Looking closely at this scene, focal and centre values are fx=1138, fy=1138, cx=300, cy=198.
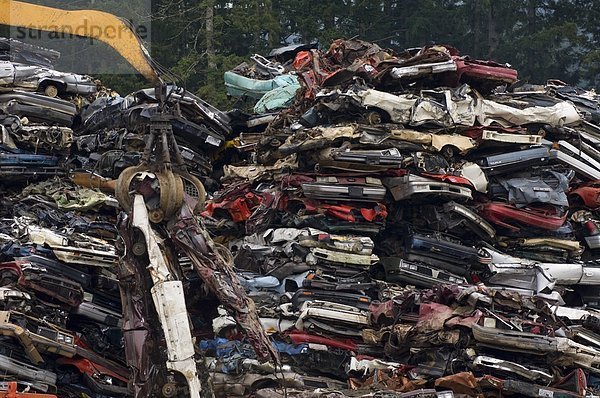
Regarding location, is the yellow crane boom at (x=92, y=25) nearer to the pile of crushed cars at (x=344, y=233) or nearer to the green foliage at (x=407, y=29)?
the pile of crushed cars at (x=344, y=233)

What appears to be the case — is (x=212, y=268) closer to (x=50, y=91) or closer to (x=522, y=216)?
(x=522, y=216)

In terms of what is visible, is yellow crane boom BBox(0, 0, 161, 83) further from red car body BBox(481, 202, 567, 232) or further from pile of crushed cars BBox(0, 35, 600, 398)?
red car body BBox(481, 202, 567, 232)

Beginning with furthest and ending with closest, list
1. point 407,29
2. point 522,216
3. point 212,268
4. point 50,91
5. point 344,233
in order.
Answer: point 407,29
point 50,91
point 522,216
point 344,233
point 212,268

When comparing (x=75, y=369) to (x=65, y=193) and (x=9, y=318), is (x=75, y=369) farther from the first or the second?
(x=65, y=193)

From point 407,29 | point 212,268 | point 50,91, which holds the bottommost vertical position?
point 407,29

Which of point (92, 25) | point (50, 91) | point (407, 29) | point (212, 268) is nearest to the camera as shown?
point (212, 268)

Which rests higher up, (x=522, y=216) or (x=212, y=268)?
(x=212, y=268)

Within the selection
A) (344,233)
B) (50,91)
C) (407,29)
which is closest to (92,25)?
(50,91)

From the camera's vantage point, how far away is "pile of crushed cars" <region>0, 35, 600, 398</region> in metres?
15.3

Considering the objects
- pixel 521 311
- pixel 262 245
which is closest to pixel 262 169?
pixel 262 245

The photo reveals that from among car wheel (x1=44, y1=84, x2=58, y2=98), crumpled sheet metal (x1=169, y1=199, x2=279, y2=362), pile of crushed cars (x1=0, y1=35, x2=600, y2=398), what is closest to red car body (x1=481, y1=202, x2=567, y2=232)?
pile of crushed cars (x1=0, y1=35, x2=600, y2=398)

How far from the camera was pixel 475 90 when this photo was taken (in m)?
20.6

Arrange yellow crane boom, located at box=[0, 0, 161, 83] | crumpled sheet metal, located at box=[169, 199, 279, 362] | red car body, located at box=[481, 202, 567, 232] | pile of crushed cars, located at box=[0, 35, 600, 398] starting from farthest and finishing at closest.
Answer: red car body, located at box=[481, 202, 567, 232]
yellow crane boom, located at box=[0, 0, 161, 83]
pile of crushed cars, located at box=[0, 35, 600, 398]
crumpled sheet metal, located at box=[169, 199, 279, 362]

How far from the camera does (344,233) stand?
18906mm
